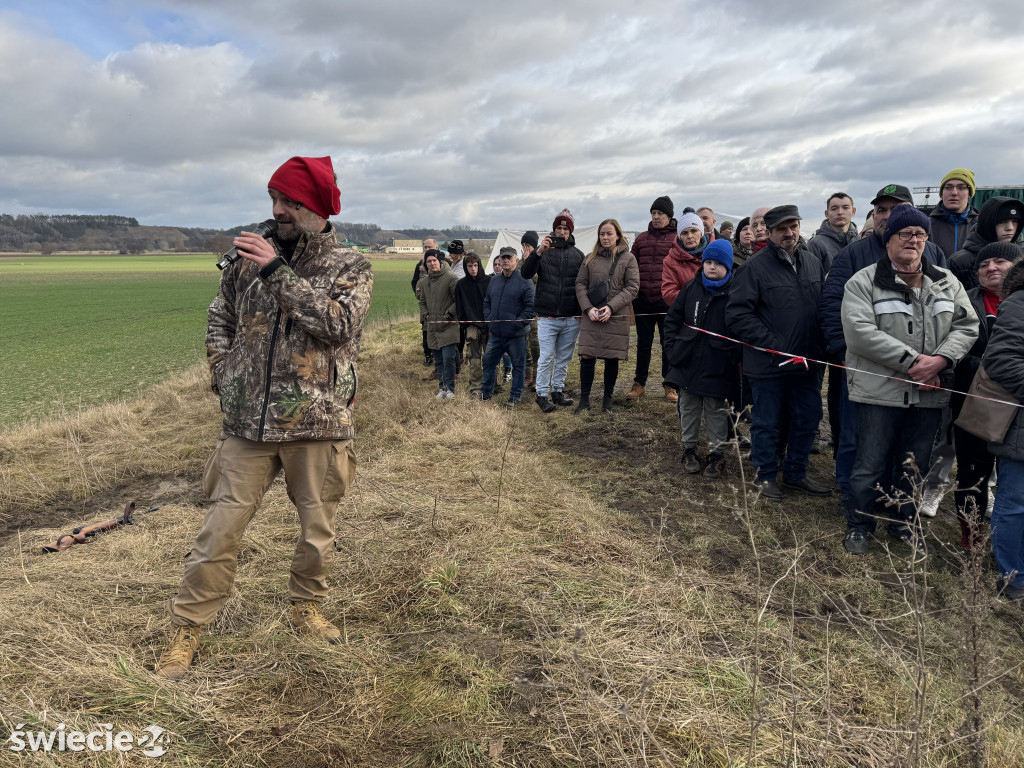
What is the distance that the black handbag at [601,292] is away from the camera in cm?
717

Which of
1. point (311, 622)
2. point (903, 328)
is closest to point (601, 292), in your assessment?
point (903, 328)

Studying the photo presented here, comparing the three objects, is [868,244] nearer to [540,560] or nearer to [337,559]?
[540,560]

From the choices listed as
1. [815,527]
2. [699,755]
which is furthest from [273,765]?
[815,527]

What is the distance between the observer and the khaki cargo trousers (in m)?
2.72

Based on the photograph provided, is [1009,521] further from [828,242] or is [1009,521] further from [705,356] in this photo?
[828,242]

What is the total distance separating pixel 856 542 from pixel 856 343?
1236 mm

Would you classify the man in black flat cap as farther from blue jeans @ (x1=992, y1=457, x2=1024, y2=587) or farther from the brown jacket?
the brown jacket

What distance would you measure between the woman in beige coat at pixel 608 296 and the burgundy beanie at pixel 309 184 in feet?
15.2

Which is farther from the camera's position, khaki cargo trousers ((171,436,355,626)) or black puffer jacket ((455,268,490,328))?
black puffer jacket ((455,268,490,328))

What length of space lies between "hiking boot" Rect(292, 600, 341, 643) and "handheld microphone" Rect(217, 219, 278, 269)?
158 centimetres

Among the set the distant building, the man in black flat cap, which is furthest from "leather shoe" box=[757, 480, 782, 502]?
the distant building

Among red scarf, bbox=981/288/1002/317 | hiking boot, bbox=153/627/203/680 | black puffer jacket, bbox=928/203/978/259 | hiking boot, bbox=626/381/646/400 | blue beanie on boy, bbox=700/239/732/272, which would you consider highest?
black puffer jacket, bbox=928/203/978/259

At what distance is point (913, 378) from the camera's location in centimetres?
385

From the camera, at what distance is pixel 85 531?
14.6 feet
